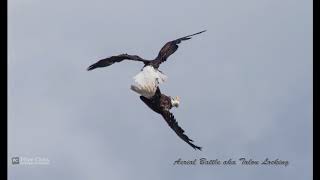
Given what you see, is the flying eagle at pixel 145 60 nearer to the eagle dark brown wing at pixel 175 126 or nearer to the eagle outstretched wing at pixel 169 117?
the eagle outstretched wing at pixel 169 117

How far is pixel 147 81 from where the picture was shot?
3516 cm

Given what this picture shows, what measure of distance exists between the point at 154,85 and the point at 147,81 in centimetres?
52

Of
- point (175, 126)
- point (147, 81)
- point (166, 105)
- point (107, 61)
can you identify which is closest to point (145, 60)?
point (147, 81)

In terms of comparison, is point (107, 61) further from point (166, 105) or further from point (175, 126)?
point (175, 126)

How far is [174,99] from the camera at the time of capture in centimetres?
3572

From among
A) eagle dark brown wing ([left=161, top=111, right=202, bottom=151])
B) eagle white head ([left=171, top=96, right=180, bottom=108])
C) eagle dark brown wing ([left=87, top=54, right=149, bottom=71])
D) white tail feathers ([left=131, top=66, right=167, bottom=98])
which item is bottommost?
eagle dark brown wing ([left=161, top=111, right=202, bottom=151])

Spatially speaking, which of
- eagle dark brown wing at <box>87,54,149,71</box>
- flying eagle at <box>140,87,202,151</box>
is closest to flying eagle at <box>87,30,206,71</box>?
eagle dark brown wing at <box>87,54,149,71</box>

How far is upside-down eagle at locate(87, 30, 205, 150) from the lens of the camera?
3519cm

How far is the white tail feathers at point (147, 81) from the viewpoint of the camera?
35.1m

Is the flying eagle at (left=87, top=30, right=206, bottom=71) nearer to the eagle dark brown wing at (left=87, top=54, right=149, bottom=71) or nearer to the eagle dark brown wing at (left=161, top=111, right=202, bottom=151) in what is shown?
the eagle dark brown wing at (left=87, top=54, right=149, bottom=71)

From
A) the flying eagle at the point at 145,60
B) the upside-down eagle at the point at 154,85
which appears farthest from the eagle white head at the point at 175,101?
the flying eagle at the point at 145,60
